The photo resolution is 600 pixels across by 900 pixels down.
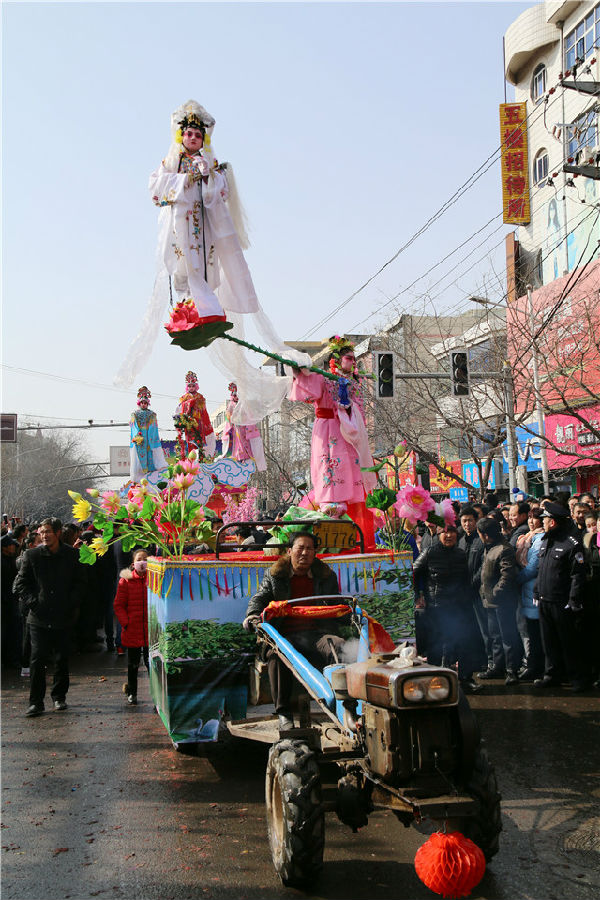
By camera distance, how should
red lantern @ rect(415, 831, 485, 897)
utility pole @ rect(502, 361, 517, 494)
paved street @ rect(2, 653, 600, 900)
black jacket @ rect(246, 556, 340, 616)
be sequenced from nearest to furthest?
red lantern @ rect(415, 831, 485, 897), paved street @ rect(2, 653, 600, 900), black jacket @ rect(246, 556, 340, 616), utility pole @ rect(502, 361, 517, 494)

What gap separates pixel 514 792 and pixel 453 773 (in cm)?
198

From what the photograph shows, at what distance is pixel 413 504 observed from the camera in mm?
8086

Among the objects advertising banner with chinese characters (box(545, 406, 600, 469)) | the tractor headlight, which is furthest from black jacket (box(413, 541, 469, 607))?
advertising banner with chinese characters (box(545, 406, 600, 469))

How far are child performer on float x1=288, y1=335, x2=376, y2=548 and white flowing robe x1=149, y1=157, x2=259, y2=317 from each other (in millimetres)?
1187

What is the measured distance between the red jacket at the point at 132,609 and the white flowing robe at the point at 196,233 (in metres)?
3.05

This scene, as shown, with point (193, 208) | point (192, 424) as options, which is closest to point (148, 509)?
point (193, 208)

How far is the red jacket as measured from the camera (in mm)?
9023

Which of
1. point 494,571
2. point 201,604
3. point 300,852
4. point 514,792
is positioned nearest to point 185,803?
point 201,604

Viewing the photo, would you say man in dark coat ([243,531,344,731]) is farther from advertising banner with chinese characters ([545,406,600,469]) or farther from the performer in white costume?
advertising banner with chinese characters ([545,406,600,469])

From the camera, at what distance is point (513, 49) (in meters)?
34.4

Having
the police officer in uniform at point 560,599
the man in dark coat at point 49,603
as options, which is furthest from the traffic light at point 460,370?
the man in dark coat at point 49,603

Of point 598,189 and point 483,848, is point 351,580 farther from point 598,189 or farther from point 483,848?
point 598,189

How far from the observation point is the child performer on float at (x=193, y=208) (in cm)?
909

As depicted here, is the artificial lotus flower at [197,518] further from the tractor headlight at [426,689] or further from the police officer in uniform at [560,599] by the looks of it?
the police officer in uniform at [560,599]
